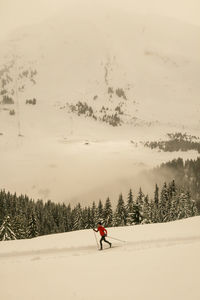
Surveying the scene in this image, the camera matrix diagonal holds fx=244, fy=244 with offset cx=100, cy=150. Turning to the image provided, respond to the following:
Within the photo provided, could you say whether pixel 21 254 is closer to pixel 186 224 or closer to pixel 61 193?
pixel 186 224

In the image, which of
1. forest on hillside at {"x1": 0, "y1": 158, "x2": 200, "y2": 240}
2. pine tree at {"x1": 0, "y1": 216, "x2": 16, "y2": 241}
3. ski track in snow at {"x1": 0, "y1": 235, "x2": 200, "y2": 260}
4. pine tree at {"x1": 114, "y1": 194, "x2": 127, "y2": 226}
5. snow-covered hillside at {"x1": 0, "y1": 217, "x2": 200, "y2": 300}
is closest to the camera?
snow-covered hillside at {"x1": 0, "y1": 217, "x2": 200, "y2": 300}

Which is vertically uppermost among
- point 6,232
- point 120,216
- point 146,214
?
point 6,232

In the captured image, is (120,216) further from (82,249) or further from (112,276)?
(112,276)

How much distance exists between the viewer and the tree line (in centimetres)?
4343

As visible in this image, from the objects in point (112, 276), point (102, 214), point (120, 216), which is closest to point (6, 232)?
point (112, 276)

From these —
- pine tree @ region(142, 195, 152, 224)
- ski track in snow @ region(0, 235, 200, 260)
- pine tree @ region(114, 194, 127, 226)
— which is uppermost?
ski track in snow @ region(0, 235, 200, 260)

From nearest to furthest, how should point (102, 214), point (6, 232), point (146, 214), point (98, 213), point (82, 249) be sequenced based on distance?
point (82, 249) < point (6, 232) < point (146, 214) < point (102, 214) < point (98, 213)

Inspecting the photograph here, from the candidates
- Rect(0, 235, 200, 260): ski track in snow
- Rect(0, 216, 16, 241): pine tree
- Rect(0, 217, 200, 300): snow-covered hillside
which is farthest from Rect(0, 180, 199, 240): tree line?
Rect(0, 217, 200, 300): snow-covered hillside

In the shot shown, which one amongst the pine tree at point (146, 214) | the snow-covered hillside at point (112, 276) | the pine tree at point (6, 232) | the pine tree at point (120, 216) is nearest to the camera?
the snow-covered hillside at point (112, 276)

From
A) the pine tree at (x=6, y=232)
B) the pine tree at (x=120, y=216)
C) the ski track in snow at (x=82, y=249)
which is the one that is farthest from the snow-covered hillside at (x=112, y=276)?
the pine tree at (x=120, y=216)

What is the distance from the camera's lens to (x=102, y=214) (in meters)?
66.4

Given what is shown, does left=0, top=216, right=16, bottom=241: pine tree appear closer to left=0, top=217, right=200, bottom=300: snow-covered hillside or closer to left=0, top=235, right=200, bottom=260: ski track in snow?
left=0, top=235, right=200, bottom=260: ski track in snow

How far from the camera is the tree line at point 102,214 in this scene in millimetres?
43425

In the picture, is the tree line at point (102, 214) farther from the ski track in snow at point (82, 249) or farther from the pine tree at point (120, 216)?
the ski track in snow at point (82, 249)
